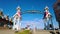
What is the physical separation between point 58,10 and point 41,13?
16.3 metres

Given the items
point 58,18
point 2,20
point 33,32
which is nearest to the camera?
point 33,32

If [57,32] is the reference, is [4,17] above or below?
above

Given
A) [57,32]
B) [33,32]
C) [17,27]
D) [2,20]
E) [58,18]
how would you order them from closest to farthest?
1. [33,32]
2. [57,32]
3. [17,27]
4. [2,20]
5. [58,18]

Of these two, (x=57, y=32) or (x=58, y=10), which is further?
(x=58, y=10)

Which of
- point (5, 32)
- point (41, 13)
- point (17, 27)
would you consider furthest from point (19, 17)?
point (5, 32)

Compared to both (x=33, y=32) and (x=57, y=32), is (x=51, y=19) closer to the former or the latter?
(x=57, y=32)

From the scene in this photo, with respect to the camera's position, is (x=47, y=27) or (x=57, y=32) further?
(x=47, y=27)

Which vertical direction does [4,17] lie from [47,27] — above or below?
above

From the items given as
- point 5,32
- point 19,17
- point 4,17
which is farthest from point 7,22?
point 5,32

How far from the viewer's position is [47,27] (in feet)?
99.2

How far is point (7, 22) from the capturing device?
40.2m

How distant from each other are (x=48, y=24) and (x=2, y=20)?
1489 cm

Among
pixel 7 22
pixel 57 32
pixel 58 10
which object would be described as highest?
pixel 58 10

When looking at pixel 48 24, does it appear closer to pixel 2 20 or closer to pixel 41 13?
pixel 41 13
